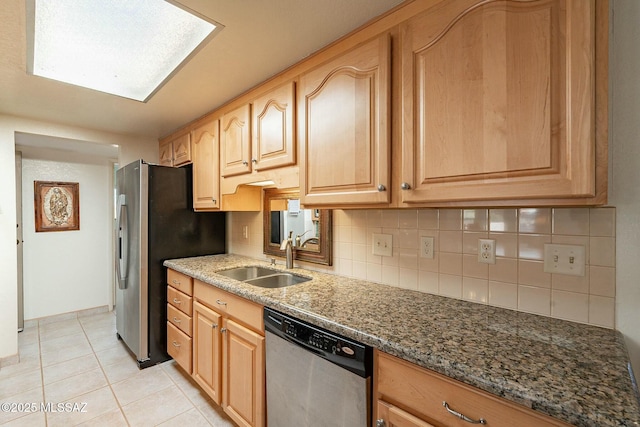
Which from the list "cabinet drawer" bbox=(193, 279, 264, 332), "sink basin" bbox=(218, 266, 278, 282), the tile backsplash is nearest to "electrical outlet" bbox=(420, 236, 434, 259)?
the tile backsplash

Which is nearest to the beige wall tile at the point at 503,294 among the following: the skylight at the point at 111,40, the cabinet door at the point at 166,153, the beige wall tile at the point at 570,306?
the beige wall tile at the point at 570,306

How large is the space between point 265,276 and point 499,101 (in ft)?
5.51

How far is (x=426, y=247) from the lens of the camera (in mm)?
1453

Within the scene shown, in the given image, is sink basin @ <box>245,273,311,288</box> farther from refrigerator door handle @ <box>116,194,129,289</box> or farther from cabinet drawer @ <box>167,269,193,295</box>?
refrigerator door handle @ <box>116,194,129,289</box>

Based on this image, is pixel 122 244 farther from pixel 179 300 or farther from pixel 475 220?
pixel 475 220

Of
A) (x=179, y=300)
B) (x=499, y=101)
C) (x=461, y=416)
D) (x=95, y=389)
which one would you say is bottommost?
(x=95, y=389)

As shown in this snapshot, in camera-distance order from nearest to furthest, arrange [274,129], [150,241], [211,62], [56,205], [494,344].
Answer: [494,344], [211,62], [274,129], [150,241], [56,205]

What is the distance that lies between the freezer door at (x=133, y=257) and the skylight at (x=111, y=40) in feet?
2.40

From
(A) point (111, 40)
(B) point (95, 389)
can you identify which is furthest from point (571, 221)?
(B) point (95, 389)

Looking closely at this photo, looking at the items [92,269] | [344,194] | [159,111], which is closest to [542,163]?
[344,194]

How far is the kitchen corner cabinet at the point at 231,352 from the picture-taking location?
148 centimetres

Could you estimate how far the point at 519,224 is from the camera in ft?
3.92

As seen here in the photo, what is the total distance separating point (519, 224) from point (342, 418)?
102 centimetres

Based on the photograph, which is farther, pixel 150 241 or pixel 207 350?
pixel 150 241
